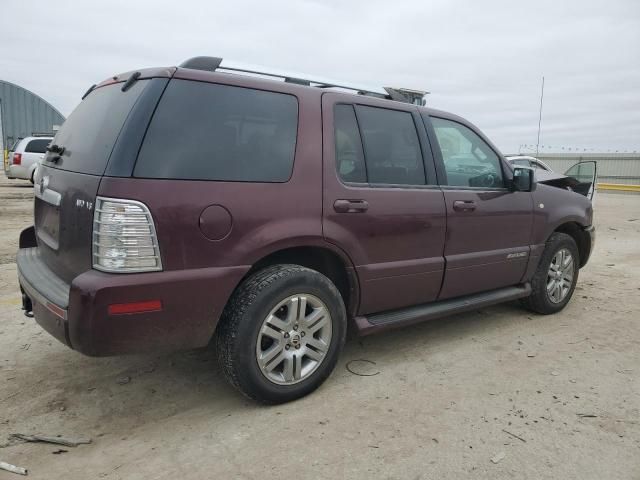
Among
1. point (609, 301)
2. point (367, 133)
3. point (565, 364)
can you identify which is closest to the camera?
point (367, 133)

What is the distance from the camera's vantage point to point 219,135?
8.59 feet

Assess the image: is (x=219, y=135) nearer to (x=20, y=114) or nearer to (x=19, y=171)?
(x=19, y=171)

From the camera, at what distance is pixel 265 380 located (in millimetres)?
2754

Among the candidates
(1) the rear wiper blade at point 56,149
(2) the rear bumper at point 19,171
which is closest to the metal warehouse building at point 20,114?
(2) the rear bumper at point 19,171

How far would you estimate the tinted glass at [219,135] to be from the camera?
2.45 m

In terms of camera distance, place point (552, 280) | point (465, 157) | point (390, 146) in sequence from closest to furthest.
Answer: point (390, 146) → point (465, 157) → point (552, 280)

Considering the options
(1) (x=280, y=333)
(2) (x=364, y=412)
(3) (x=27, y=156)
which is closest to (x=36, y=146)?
(3) (x=27, y=156)

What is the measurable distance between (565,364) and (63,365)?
348 centimetres

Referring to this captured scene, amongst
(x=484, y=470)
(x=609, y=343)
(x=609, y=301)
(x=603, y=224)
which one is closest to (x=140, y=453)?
(x=484, y=470)

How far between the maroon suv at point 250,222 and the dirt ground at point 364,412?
324 millimetres

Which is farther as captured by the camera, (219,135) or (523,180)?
(523,180)

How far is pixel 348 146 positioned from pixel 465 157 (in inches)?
48.5

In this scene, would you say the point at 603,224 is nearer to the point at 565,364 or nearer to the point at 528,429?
the point at 565,364

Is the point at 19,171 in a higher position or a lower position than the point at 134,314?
higher
